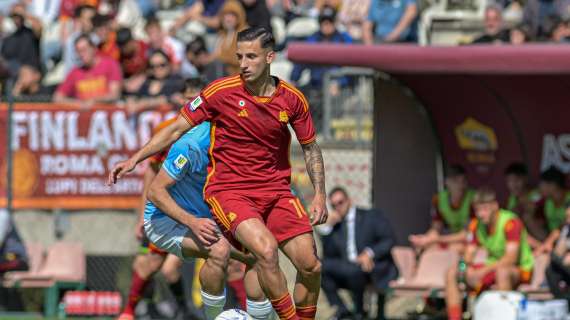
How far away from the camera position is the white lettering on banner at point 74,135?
52.4 ft

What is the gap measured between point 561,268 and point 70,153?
5.43 meters

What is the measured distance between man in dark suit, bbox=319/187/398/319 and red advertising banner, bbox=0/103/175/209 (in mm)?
2254

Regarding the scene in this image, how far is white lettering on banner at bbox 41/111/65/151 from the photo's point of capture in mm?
15961

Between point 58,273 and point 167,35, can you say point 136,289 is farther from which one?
point 167,35

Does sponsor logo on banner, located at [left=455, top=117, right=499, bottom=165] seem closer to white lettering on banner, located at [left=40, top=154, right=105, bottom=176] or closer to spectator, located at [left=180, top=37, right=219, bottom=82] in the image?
spectator, located at [left=180, top=37, right=219, bottom=82]

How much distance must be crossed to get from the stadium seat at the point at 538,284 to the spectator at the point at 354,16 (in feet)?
13.8

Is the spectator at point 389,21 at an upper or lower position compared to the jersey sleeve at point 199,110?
lower

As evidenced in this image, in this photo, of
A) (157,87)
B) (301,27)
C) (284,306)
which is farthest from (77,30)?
(284,306)

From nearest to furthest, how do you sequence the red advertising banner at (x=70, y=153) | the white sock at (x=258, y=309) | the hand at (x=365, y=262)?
the white sock at (x=258, y=309)
the hand at (x=365, y=262)
the red advertising banner at (x=70, y=153)

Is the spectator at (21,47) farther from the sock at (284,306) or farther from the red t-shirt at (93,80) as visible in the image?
the sock at (284,306)

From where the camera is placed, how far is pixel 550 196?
14.6 metres

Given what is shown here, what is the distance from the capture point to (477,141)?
1591 centimetres

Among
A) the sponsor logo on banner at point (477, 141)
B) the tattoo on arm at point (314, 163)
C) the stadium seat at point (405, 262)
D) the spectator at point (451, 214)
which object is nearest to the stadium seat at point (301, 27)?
the sponsor logo on banner at point (477, 141)

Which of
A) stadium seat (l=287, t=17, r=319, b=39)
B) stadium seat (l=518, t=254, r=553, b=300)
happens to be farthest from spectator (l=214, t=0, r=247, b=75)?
stadium seat (l=518, t=254, r=553, b=300)
